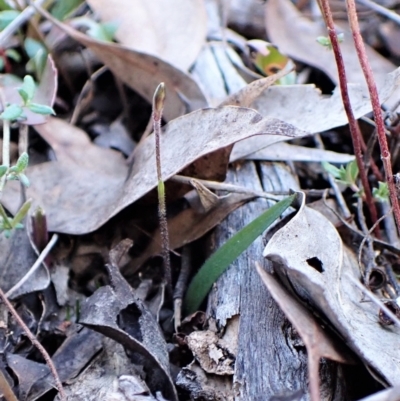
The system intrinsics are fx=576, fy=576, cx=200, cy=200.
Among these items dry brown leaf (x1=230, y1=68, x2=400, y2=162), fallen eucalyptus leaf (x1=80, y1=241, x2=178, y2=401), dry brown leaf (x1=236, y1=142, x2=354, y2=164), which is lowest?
fallen eucalyptus leaf (x1=80, y1=241, x2=178, y2=401)

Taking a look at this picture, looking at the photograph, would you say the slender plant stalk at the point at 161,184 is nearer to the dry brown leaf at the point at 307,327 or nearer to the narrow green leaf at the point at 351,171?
the dry brown leaf at the point at 307,327

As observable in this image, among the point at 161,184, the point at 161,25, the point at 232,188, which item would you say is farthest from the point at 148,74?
the point at 161,184

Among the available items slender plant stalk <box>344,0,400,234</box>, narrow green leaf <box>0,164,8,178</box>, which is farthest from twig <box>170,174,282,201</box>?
narrow green leaf <box>0,164,8,178</box>

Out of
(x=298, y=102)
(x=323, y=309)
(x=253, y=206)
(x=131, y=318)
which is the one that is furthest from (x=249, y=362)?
(x=298, y=102)

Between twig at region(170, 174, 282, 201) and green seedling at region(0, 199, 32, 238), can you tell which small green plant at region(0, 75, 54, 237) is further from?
twig at region(170, 174, 282, 201)

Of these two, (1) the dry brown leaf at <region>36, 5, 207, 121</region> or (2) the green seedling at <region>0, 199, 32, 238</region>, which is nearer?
(2) the green seedling at <region>0, 199, 32, 238</region>
